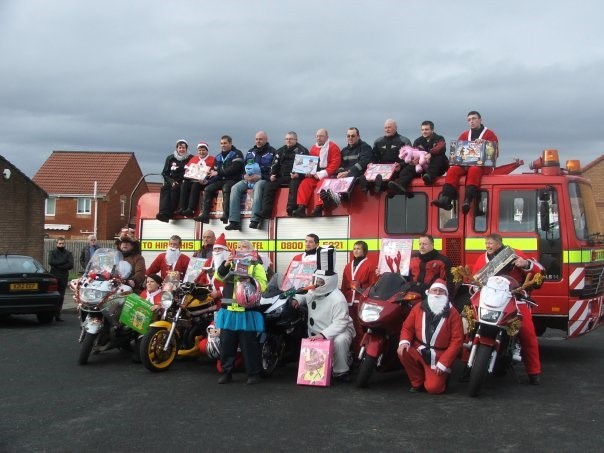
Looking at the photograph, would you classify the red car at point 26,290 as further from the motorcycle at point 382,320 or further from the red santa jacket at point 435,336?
the red santa jacket at point 435,336

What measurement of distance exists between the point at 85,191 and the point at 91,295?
42.8 metres

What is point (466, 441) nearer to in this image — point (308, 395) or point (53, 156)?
point (308, 395)

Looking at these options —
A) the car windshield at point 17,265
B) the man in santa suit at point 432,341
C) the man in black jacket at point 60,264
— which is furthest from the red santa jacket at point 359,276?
→ the man in black jacket at point 60,264

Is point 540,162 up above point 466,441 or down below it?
above

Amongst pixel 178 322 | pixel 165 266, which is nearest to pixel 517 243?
pixel 178 322

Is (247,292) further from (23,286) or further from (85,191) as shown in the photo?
(85,191)

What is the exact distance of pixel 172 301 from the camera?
9508 mm

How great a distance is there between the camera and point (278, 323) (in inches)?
355

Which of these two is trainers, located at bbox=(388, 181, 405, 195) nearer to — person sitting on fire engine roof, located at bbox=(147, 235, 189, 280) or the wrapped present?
person sitting on fire engine roof, located at bbox=(147, 235, 189, 280)

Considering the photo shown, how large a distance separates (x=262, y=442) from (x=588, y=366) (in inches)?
227

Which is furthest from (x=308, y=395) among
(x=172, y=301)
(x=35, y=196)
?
(x=35, y=196)

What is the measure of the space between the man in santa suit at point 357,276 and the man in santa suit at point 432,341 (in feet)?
5.82

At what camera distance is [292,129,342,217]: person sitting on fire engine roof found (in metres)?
11.0

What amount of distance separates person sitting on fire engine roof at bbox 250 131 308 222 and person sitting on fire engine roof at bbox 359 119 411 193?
110cm
